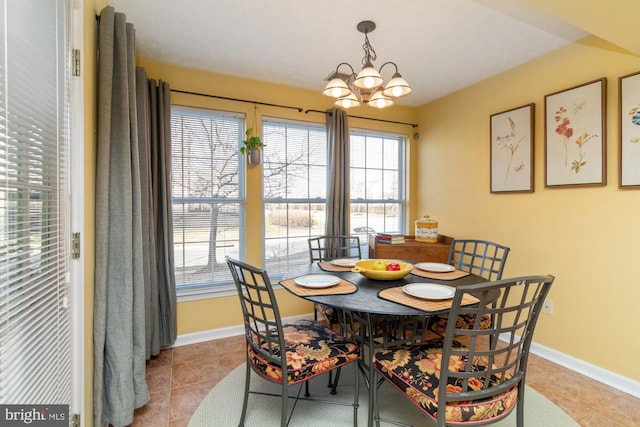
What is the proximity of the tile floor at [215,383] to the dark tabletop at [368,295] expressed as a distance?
3.21 feet

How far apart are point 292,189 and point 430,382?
7.63 ft

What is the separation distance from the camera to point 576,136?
2.35 metres

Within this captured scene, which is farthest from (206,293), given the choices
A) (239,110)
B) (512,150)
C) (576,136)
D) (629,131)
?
(629,131)

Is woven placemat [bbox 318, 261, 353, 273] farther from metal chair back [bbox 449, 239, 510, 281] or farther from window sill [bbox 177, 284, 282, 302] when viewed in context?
window sill [bbox 177, 284, 282, 302]

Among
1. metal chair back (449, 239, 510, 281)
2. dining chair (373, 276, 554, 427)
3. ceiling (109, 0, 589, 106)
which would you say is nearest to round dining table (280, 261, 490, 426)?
dining chair (373, 276, 554, 427)

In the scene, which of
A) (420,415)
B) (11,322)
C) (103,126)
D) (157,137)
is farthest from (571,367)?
(157,137)

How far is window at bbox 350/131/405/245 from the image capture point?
12.0 ft

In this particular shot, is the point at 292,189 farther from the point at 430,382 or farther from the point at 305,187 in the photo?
the point at 430,382

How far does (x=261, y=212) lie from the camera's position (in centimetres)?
310

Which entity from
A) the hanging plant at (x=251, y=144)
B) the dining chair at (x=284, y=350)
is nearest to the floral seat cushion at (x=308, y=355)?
the dining chair at (x=284, y=350)

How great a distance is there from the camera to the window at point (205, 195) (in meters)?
2.83

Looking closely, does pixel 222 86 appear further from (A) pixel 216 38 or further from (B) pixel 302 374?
(B) pixel 302 374

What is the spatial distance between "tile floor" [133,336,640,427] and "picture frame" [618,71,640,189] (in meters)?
1.41

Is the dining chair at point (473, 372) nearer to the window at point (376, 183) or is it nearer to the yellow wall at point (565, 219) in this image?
the yellow wall at point (565, 219)
